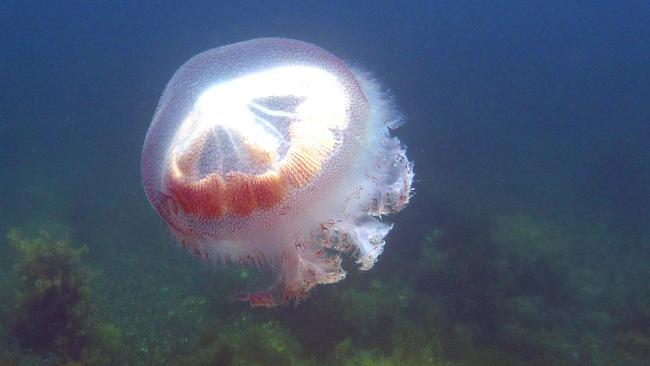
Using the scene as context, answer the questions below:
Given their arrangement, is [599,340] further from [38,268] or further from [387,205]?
[38,268]

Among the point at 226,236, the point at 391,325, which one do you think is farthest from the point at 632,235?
the point at 226,236

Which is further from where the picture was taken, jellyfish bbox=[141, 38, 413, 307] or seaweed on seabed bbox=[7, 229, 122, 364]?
seaweed on seabed bbox=[7, 229, 122, 364]

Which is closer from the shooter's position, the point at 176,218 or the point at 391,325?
the point at 176,218

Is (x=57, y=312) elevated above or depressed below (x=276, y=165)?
below

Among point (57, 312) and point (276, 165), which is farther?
point (57, 312)

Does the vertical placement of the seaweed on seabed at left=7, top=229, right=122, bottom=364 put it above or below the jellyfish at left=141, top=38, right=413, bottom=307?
below
